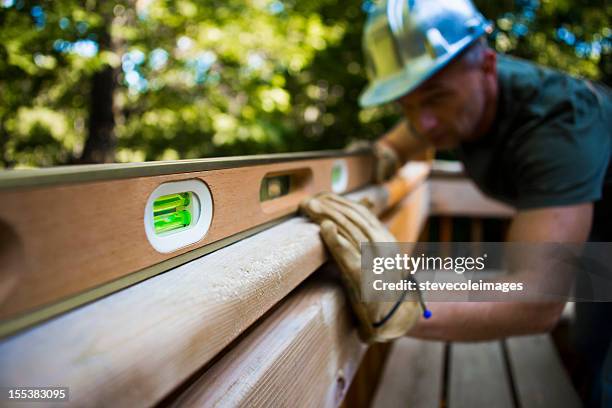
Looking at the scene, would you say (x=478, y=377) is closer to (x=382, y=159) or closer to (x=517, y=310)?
(x=517, y=310)

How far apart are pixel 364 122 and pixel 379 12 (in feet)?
17.0

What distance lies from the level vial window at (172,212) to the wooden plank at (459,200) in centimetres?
291

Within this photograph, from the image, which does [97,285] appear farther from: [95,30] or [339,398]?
[95,30]

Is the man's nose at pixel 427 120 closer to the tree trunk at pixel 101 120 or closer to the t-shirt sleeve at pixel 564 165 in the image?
the t-shirt sleeve at pixel 564 165

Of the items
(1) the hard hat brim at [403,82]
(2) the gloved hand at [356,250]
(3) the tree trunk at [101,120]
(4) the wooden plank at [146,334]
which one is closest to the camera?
(4) the wooden plank at [146,334]

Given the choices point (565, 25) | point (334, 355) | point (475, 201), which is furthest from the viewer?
point (565, 25)

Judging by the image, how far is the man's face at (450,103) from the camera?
5.90ft

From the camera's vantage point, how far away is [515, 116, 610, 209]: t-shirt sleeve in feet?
4.99

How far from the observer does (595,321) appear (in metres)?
2.03

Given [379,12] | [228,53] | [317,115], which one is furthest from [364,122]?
[379,12]

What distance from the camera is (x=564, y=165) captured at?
1530 millimetres

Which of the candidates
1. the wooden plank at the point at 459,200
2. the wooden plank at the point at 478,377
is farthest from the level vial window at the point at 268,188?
the wooden plank at the point at 459,200

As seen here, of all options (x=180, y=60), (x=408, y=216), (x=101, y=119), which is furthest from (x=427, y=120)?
(x=101, y=119)

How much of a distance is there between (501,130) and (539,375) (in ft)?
3.91
